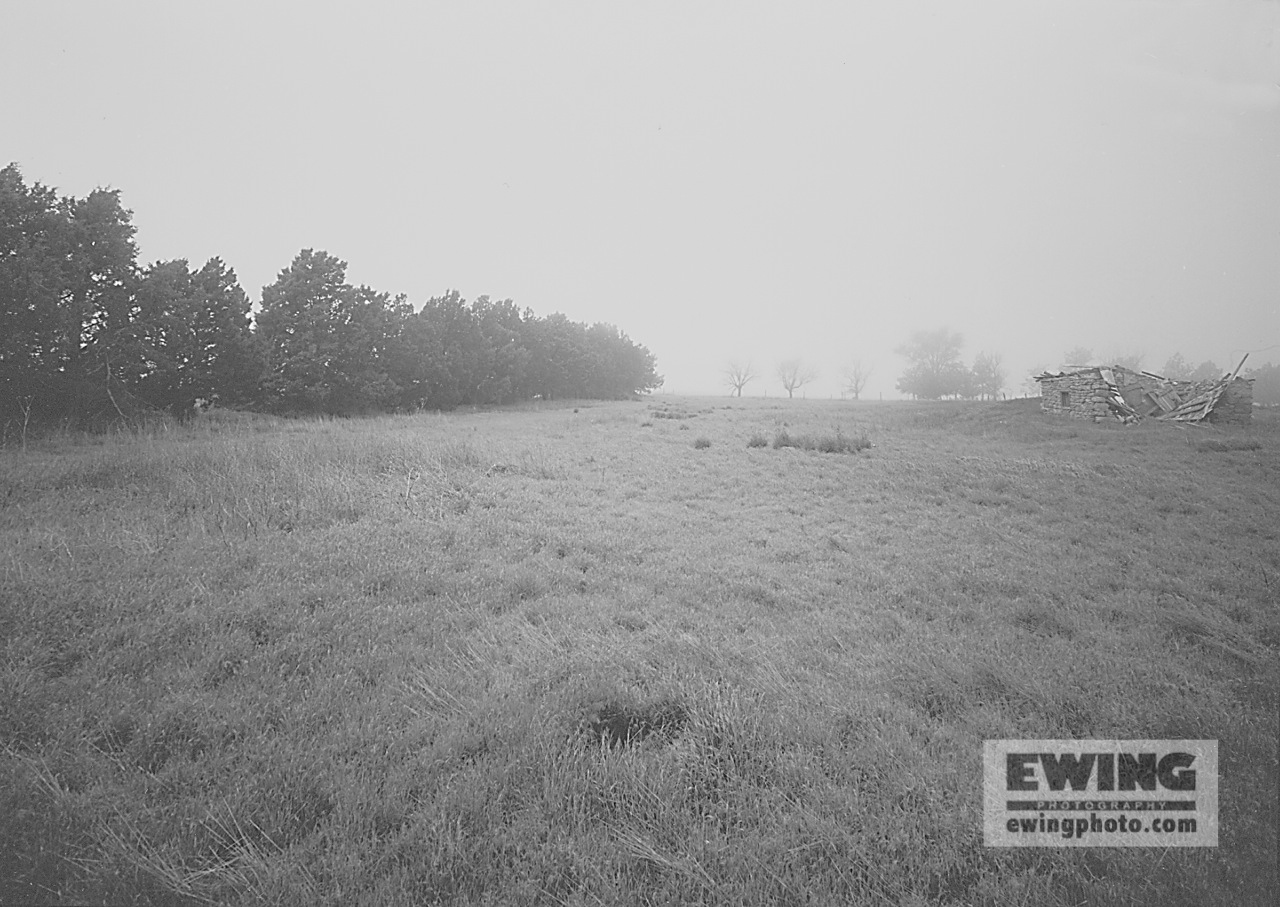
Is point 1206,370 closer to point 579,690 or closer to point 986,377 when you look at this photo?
point 986,377

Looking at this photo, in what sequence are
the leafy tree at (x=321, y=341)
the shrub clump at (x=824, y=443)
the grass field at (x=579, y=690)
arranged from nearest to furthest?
the grass field at (x=579, y=690)
the shrub clump at (x=824, y=443)
the leafy tree at (x=321, y=341)

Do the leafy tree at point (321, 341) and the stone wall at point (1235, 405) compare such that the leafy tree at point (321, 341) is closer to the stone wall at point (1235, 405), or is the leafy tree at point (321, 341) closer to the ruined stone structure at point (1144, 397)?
the ruined stone structure at point (1144, 397)

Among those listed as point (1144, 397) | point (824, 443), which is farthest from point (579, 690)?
point (1144, 397)

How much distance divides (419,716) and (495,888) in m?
1.49

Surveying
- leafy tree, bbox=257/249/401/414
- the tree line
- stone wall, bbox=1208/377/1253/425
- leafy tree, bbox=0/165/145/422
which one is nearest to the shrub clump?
stone wall, bbox=1208/377/1253/425

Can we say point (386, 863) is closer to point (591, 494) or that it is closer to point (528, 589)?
point (528, 589)

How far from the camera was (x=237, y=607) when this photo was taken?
188 inches

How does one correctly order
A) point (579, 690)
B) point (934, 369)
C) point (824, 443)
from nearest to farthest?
point (579, 690) → point (824, 443) → point (934, 369)

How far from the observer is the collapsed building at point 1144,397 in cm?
2238

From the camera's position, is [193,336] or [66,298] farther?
[193,336]

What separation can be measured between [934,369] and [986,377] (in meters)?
7.46

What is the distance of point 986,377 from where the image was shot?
74.9m

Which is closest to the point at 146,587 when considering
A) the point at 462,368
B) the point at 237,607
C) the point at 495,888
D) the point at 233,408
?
the point at 237,607

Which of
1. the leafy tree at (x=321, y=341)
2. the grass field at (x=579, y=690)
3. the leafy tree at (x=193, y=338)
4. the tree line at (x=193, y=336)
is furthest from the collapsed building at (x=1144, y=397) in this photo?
the leafy tree at (x=193, y=338)
